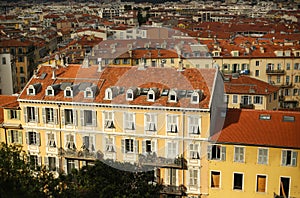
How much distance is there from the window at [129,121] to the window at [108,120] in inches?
31.2

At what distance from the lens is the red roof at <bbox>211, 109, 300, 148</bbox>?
2498 cm

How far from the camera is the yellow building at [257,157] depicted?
24922mm

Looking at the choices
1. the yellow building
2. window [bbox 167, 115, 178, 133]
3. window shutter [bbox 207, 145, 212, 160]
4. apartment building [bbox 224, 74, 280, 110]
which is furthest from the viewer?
apartment building [bbox 224, 74, 280, 110]

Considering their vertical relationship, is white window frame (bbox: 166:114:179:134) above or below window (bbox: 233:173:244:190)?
above

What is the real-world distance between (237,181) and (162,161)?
4172 mm

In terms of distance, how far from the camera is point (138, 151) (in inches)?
1068

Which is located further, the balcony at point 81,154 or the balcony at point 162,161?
the balcony at point 81,154

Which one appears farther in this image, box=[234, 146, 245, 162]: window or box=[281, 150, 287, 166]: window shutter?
box=[234, 146, 245, 162]: window

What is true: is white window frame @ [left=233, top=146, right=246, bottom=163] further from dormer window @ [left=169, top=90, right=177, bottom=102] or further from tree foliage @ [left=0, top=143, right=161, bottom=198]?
tree foliage @ [left=0, top=143, right=161, bottom=198]

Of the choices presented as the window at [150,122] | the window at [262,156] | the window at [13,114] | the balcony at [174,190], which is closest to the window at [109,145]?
the window at [150,122]

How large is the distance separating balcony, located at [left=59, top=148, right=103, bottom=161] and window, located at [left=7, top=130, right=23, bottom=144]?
9.10ft

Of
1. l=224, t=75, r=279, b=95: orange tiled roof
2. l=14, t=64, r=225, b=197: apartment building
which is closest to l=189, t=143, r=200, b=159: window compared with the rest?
l=14, t=64, r=225, b=197: apartment building

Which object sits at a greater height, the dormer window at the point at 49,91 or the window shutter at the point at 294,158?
the dormer window at the point at 49,91

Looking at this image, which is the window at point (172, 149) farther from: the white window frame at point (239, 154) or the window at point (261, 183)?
the window at point (261, 183)
